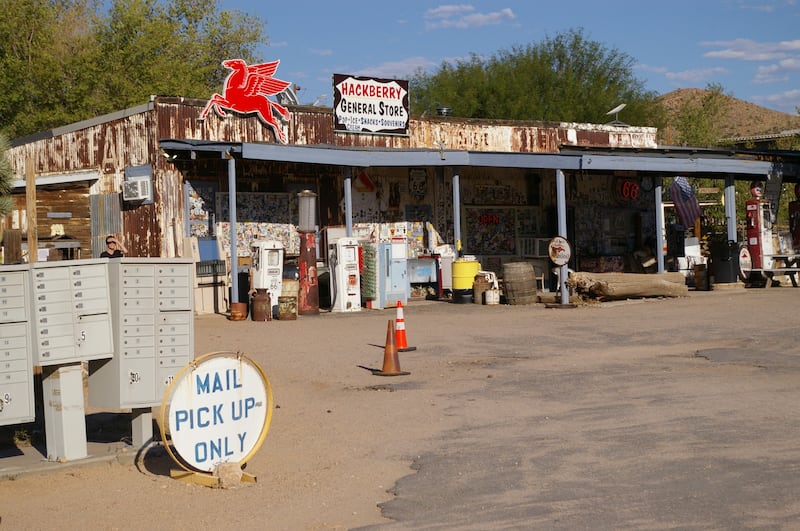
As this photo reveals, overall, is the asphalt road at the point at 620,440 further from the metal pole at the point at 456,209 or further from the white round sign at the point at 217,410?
the metal pole at the point at 456,209

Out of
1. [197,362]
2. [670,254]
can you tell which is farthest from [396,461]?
[670,254]

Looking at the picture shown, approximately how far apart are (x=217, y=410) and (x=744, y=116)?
95237 mm

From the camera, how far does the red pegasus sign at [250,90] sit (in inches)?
895

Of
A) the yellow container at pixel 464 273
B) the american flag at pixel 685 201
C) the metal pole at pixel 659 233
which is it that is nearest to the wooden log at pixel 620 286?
the yellow container at pixel 464 273

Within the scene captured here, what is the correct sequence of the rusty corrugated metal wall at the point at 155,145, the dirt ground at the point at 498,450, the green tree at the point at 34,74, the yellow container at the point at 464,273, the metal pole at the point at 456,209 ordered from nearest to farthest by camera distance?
1. the dirt ground at the point at 498,450
2. the rusty corrugated metal wall at the point at 155,145
3. the yellow container at the point at 464,273
4. the metal pole at the point at 456,209
5. the green tree at the point at 34,74

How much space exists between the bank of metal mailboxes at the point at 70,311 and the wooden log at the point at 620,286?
633 inches

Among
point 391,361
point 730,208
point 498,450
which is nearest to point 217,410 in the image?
point 498,450

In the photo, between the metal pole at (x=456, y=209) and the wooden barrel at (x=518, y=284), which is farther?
the metal pole at (x=456, y=209)

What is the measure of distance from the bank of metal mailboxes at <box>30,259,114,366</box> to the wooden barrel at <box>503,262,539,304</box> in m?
15.5

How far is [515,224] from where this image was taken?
28.8 m

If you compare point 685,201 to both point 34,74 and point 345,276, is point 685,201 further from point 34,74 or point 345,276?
point 34,74

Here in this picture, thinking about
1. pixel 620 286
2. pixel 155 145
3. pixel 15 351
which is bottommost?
pixel 620 286

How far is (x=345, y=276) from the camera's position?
72.8ft

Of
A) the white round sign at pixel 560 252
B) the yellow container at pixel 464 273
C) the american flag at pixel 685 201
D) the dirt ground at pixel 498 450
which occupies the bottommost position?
the dirt ground at pixel 498 450
